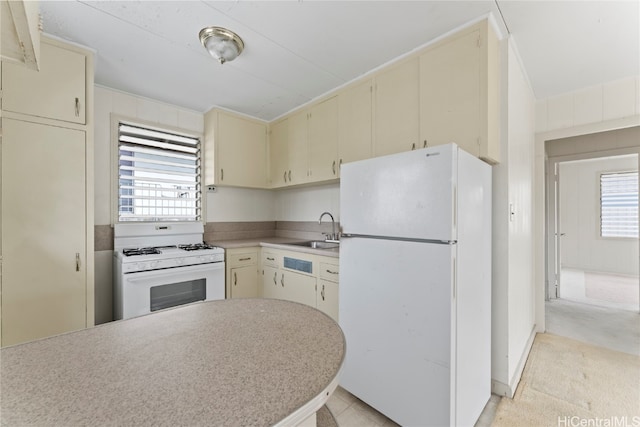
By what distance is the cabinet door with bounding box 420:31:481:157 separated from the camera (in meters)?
1.71

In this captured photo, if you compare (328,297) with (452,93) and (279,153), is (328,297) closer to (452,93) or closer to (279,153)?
(452,93)

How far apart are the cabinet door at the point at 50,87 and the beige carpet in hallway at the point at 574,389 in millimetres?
3474

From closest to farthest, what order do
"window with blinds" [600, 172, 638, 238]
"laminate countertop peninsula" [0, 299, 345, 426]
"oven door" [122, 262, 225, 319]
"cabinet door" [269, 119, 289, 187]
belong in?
1. "laminate countertop peninsula" [0, 299, 345, 426]
2. "oven door" [122, 262, 225, 319]
3. "cabinet door" [269, 119, 289, 187]
4. "window with blinds" [600, 172, 638, 238]

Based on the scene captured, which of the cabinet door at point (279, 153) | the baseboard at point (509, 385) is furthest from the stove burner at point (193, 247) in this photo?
the baseboard at point (509, 385)

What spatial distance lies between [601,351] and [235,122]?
431cm

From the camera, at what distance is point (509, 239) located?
1.88m

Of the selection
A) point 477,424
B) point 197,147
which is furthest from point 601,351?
point 197,147

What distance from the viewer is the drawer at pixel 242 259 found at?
2.81m

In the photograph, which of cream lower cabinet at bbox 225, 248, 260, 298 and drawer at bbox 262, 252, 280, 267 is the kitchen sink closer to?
drawer at bbox 262, 252, 280, 267

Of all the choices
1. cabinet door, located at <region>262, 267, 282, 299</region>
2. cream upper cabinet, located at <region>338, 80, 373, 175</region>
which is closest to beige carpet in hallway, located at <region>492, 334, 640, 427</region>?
cabinet door, located at <region>262, 267, 282, 299</region>

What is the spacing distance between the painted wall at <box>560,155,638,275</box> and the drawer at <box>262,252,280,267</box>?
601 cm

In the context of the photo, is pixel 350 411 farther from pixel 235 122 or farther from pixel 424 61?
pixel 235 122

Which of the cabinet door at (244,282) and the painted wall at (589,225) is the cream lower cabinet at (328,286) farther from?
the painted wall at (589,225)

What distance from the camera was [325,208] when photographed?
321cm
